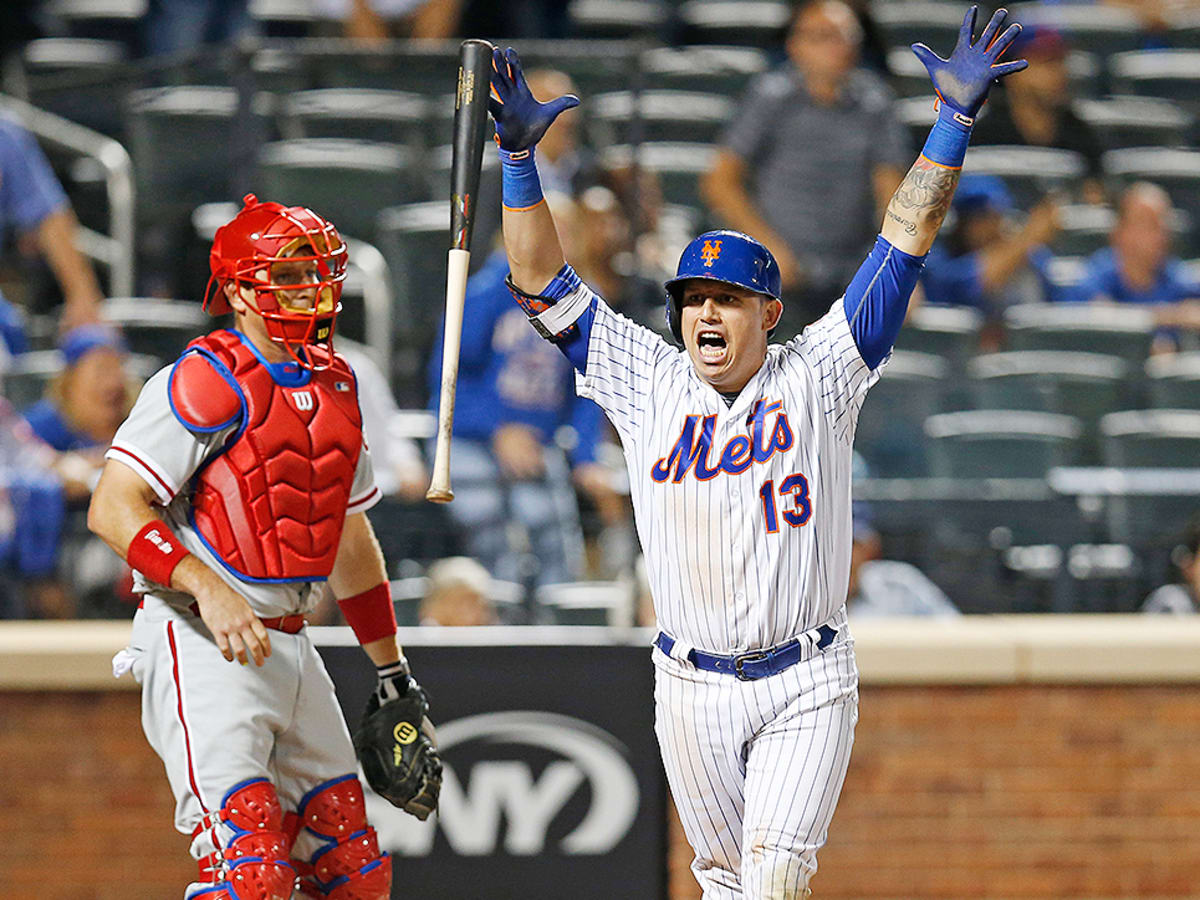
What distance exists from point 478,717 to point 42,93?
373 cm

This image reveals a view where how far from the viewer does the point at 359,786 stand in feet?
12.6

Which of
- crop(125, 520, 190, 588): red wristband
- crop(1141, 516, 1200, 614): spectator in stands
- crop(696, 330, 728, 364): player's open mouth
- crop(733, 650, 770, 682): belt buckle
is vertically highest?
crop(696, 330, 728, 364): player's open mouth

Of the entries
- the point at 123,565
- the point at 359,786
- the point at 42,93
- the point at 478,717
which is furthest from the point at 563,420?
the point at 42,93

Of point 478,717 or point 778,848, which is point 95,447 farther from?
point 778,848

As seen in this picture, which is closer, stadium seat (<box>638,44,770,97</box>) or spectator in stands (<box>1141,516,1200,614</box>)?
spectator in stands (<box>1141,516,1200,614</box>)

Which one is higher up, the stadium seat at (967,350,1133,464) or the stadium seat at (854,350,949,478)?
the stadium seat at (967,350,1133,464)

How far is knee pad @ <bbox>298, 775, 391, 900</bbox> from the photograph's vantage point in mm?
3762

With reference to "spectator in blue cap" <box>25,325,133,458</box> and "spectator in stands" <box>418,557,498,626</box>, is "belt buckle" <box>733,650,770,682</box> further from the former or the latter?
"spectator in blue cap" <box>25,325,133,458</box>

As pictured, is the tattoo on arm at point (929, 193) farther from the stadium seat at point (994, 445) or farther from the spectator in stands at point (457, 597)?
the stadium seat at point (994, 445)

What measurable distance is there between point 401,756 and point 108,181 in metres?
3.95

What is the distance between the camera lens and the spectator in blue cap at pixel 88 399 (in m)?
5.86

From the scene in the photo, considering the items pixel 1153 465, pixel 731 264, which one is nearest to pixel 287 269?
pixel 731 264

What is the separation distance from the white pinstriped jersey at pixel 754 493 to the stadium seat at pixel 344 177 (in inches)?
131

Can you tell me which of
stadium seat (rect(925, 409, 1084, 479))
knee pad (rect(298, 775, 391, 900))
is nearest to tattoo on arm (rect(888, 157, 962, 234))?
knee pad (rect(298, 775, 391, 900))
